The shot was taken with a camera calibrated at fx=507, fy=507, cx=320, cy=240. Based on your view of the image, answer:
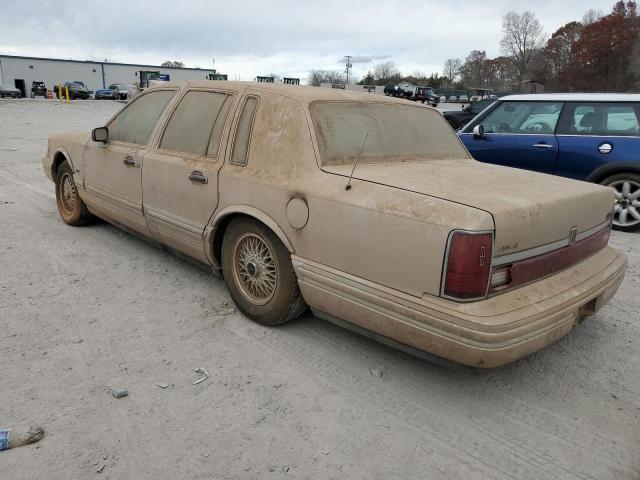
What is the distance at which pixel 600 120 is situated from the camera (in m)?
6.21

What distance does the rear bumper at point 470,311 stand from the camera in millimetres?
2350

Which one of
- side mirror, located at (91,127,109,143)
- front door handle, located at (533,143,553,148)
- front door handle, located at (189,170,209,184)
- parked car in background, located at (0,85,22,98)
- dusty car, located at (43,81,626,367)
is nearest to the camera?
dusty car, located at (43,81,626,367)

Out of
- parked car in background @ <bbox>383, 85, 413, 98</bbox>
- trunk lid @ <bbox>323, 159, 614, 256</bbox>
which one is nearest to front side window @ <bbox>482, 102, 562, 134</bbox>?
trunk lid @ <bbox>323, 159, 614, 256</bbox>

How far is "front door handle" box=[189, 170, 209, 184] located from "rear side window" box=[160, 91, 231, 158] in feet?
0.51

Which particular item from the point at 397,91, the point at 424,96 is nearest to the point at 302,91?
the point at 424,96

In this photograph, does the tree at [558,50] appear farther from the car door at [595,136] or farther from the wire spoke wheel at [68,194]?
the wire spoke wheel at [68,194]

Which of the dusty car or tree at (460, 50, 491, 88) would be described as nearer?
the dusty car

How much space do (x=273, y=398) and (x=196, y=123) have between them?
219 cm

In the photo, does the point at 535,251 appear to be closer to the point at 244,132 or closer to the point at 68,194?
the point at 244,132

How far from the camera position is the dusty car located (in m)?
2.41

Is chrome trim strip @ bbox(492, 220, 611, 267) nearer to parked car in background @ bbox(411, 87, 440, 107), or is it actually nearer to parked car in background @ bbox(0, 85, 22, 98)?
parked car in background @ bbox(411, 87, 440, 107)

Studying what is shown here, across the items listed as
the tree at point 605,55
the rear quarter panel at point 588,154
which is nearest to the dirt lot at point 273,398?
the rear quarter panel at point 588,154

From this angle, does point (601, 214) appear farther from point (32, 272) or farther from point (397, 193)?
point (32, 272)

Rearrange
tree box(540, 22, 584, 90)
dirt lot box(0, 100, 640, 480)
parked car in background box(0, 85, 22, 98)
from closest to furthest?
1. dirt lot box(0, 100, 640, 480)
2. parked car in background box(0, 85, 22, 98)
3. tree box(540, 22, 584, 90)
